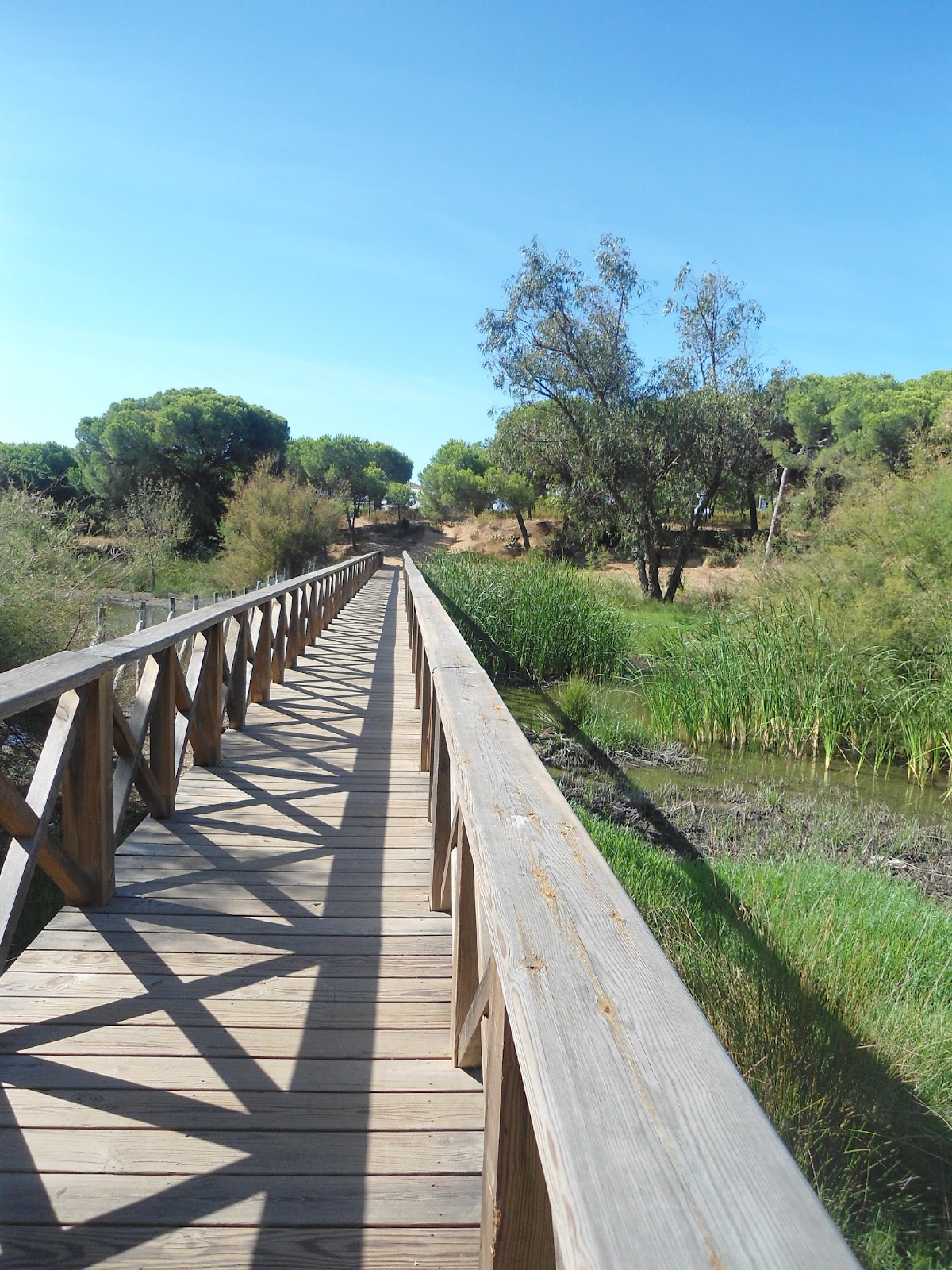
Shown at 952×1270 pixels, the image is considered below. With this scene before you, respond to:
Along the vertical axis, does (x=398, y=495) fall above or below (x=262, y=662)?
above

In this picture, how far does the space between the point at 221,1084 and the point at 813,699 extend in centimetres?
666

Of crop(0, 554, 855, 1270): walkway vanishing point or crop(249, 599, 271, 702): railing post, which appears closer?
crop(0, 554, 855, 1270): walkway vanishing point

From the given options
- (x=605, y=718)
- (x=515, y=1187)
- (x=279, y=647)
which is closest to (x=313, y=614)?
(x=279, y=647)

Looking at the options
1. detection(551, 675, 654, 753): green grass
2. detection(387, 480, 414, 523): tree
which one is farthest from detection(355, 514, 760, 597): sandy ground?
detection(551, 675, 654, 753): green grass

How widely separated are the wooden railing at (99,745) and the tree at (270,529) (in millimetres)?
22504

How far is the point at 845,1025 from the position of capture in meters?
2.55

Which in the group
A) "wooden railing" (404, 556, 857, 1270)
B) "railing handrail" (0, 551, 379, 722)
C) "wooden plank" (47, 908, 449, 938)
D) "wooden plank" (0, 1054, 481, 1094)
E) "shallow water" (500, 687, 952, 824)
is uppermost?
"railing handrail" (0, 551, 379, 722)

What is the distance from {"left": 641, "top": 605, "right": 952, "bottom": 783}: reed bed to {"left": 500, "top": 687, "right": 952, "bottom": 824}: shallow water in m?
0.13

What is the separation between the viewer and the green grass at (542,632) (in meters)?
10.4

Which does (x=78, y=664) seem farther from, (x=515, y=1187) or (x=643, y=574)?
(x=643, y=574)

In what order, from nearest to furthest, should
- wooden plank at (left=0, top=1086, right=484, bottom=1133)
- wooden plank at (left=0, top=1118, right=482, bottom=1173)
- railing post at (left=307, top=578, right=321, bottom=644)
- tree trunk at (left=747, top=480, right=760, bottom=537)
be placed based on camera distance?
wooden plank at (left=0, top=1118, right=482, bottom=1173) → wooden plank at (left=0, top=1086, right=484, bottom=1133) → railing post at (left=307, top=578, right=321, bottom=644) → tree trunk at (left=747, top=480, right=760, bottom=537)

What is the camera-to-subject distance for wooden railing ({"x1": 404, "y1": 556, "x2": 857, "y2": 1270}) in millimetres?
528

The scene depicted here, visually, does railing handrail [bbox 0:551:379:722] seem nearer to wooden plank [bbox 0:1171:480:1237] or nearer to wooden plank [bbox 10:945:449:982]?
wooden plank [bbox 10:945:449:982]

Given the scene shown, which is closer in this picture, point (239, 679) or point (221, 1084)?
point (221, 1084)
